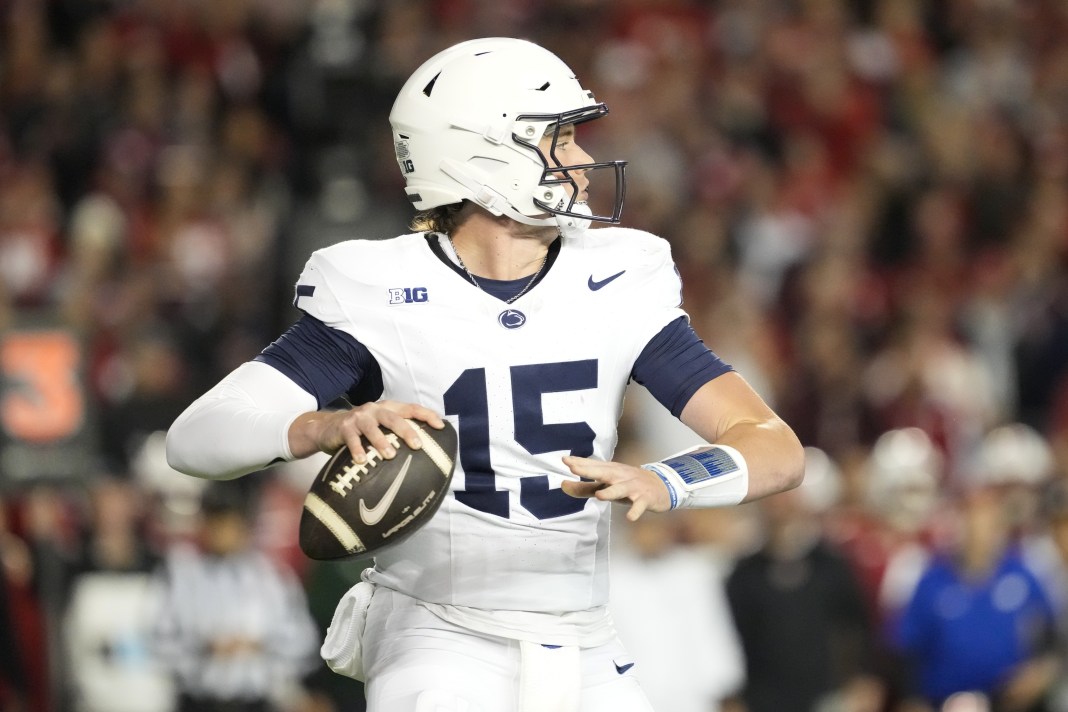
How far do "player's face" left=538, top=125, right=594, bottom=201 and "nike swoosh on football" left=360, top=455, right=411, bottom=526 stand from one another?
82cm

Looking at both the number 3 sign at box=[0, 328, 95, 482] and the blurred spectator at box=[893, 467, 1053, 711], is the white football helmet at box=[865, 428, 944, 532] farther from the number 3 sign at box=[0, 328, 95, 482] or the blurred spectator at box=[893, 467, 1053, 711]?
the number 3 sign at box=[0, 328, 95, 482]

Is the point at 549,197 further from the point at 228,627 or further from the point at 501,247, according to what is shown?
the point at 228,627

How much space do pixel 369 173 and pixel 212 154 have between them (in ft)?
2.94

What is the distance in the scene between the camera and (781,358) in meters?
8.90

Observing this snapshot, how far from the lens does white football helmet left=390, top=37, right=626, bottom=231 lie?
345cm

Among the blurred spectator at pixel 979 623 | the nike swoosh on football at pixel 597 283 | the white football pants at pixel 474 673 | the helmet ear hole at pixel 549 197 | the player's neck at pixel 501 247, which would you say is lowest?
the blurred spectator at pixel 979 623

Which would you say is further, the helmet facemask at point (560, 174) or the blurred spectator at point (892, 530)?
the blurred spectator at point (892, 530)

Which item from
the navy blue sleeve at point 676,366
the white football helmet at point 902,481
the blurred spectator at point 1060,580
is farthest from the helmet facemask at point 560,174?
the white football helmet at point 902,481

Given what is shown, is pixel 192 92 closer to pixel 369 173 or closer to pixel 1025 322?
pixel 369 173

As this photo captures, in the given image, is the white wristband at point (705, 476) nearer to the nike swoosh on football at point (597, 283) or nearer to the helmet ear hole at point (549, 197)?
the nike swoosh on football at point (597, 283)

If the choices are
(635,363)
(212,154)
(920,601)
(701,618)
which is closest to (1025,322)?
(920,601)

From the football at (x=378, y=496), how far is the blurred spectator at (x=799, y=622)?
408cm

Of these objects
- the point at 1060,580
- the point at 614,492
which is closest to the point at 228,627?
the point at 1060,580

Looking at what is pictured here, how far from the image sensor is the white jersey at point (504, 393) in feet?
10.7
